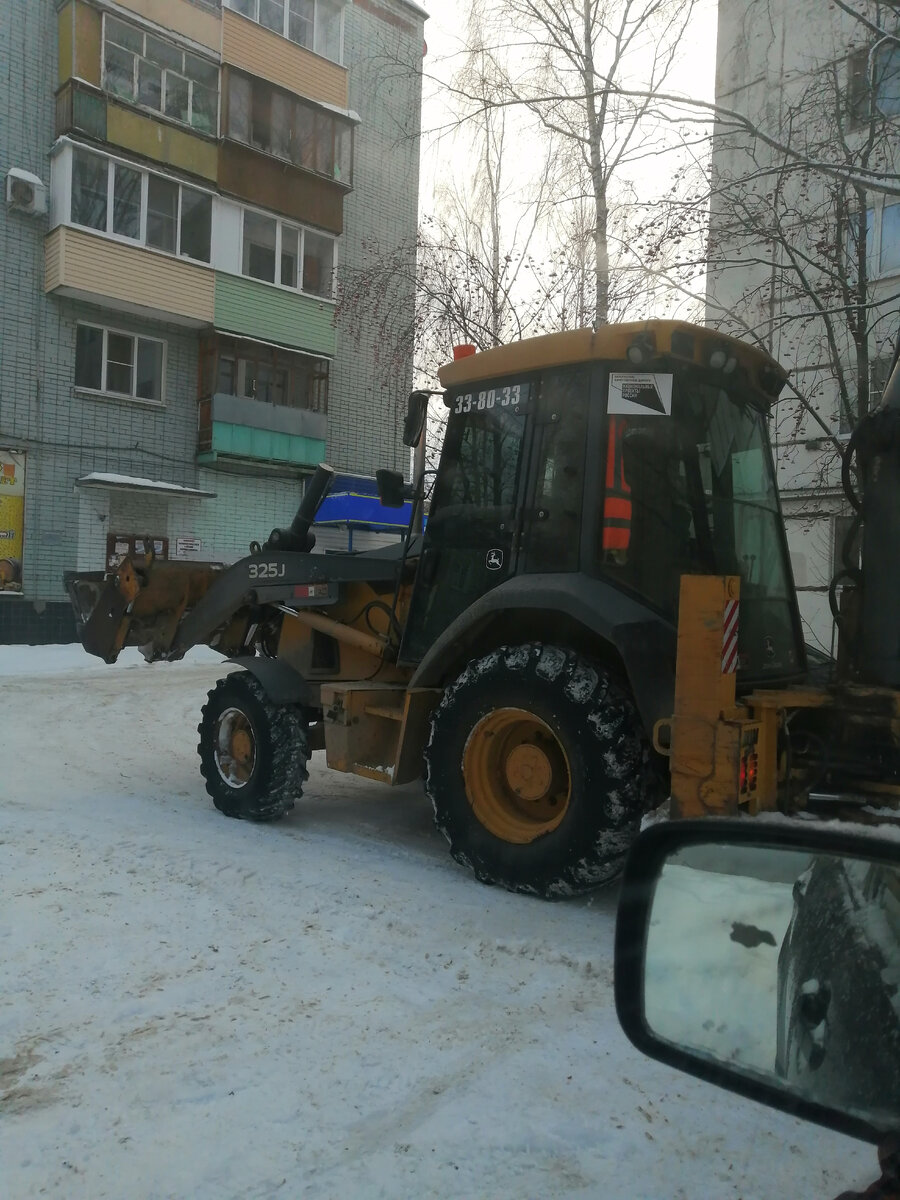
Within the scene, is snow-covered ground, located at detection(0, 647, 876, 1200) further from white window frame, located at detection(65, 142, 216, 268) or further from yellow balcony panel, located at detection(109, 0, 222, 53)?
yellow balcony panel, located at detection(109, 0, 222, 53)

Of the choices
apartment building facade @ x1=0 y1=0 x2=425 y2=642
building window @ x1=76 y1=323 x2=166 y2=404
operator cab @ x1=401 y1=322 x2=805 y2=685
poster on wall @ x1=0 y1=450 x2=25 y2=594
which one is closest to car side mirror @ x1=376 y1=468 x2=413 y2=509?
operator cab @ x1=401 y1=322 x2=805 y2=685

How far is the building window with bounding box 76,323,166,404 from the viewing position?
18.8m

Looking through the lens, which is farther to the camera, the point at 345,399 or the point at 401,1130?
the point at 345,399

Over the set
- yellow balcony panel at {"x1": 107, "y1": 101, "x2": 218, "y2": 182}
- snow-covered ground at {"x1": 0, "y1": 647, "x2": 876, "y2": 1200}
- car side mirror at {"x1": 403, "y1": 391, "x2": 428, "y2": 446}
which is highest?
yellow balcony panel at {"x1": 107, "y1": 101, "x2": 218, "y2": 182}

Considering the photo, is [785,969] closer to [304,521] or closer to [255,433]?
[304,521]

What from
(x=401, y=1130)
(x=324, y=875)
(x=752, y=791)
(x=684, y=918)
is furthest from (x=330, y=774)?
(x=684, y=918)

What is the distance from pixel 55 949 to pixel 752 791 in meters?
2.84

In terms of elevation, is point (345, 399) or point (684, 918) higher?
point (345, 399)

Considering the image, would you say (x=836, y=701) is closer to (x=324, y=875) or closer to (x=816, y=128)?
(x=324, y=875)

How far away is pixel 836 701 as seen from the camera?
4355 millimetres

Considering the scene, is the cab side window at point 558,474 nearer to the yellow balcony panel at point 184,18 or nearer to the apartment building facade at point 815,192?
the apartment building facade at point 815,192

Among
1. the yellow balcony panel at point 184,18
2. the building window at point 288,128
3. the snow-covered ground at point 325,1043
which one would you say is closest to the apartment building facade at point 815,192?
the snow-covered ground at point 325,1043

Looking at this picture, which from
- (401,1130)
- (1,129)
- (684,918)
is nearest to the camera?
(684,918)

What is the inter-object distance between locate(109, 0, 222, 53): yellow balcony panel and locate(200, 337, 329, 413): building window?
18.8 feet
